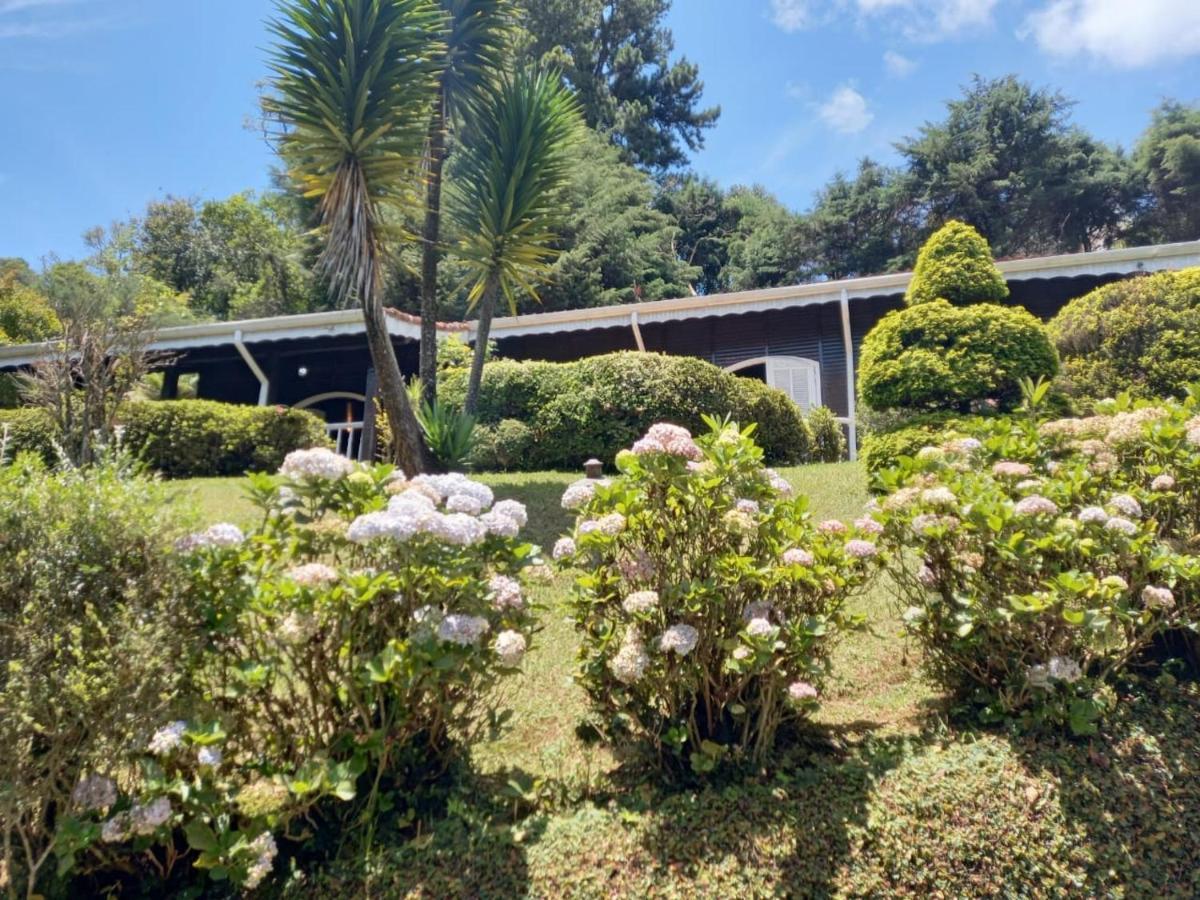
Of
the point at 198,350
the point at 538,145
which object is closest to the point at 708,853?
the point at 538,145

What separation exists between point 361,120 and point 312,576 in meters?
5.35

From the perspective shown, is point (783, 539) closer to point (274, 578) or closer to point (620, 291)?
point (274, 578)

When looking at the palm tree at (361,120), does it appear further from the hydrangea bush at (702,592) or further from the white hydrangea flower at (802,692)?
the white hydrangea flower at (802,692)

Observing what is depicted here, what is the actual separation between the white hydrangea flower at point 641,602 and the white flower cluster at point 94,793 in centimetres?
179

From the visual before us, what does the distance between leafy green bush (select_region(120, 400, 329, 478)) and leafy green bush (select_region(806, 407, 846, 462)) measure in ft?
23.1

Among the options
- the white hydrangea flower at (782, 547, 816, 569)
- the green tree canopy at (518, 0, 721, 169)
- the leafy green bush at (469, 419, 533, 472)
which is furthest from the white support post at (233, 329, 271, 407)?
the green tree canopy at (518, 0, 721, 169)

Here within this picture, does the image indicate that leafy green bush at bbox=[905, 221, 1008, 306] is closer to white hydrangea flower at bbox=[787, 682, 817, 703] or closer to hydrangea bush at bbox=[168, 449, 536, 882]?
white hydrangea flower at bbox=[787, 682, 817, 703]

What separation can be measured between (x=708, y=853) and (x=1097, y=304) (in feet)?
28.6

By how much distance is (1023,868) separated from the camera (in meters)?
2.70

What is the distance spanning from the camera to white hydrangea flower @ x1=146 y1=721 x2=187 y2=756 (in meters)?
2.35

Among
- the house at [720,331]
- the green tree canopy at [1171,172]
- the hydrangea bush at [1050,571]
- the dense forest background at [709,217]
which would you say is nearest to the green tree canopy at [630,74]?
the dense forest background at [709,217]

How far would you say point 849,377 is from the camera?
513 inches

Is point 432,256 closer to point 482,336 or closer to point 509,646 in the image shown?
point 482,336

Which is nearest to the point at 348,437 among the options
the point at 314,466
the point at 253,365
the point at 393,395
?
the point at 253,365
